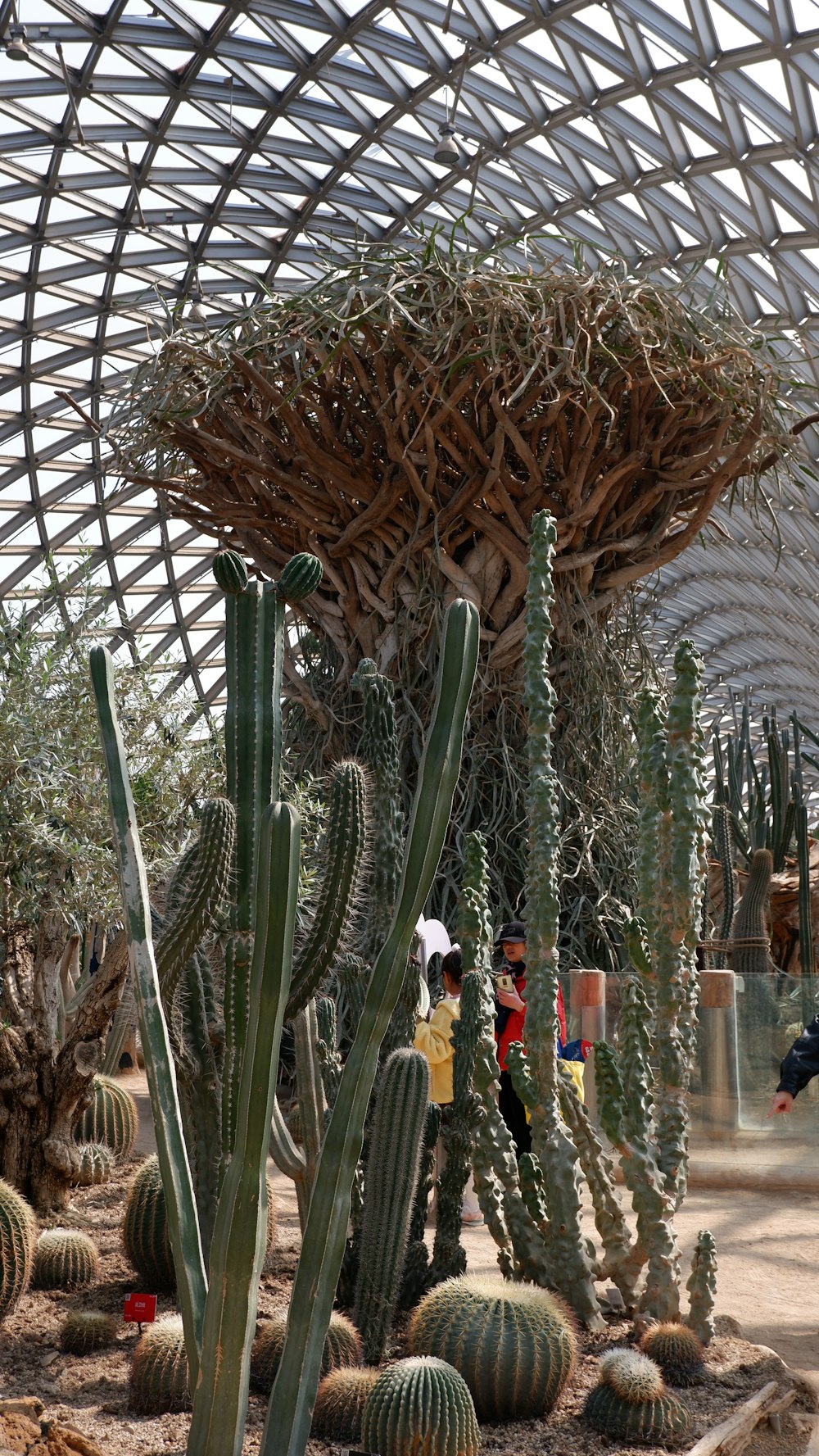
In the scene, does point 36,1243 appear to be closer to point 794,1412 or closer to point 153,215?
point 794,1412

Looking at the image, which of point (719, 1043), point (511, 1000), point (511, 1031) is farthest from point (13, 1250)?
point (719, 1043)

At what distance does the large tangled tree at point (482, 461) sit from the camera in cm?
771

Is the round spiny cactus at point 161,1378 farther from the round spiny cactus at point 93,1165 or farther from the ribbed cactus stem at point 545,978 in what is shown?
the round spiny cactus at point 93,1165

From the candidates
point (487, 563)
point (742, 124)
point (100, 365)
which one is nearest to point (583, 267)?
point (487, 563)

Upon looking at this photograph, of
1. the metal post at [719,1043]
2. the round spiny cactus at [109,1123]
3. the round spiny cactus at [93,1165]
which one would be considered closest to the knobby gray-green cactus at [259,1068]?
the round spiny cactus at [93,1165]

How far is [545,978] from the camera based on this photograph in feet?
12.9

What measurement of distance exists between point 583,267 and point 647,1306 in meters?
6.46

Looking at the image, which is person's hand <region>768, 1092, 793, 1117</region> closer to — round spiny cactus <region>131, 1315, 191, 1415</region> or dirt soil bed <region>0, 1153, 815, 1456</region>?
dirt soil bed <region>0, 1153, 815, 1456</region>

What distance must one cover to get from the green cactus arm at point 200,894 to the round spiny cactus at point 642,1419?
1692 mm

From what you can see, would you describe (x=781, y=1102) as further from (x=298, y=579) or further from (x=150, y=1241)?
(x=298, y=579)

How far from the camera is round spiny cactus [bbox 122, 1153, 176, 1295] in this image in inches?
170

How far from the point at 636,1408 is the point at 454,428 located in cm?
659

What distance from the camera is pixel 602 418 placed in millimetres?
8609

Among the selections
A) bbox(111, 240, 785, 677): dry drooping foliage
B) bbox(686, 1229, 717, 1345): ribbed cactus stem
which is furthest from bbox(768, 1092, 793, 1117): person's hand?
bbox(111, 240, 785, 677): dry drooping foliage
